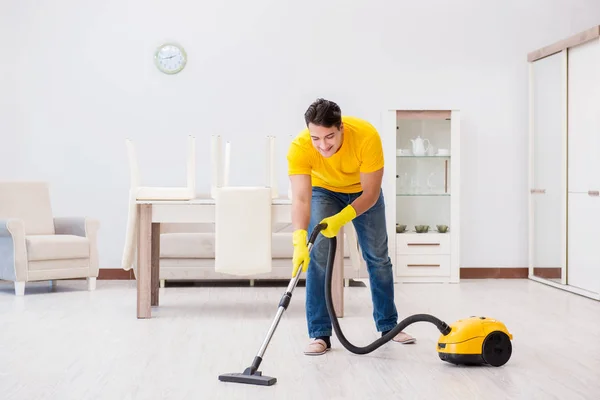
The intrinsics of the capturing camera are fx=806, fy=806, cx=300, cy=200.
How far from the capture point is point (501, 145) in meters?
6.50

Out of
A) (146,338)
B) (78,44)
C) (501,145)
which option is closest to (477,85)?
(501,145)

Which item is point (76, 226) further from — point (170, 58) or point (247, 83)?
point (247, 83)

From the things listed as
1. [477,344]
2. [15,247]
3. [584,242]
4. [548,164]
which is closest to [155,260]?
[15,247]

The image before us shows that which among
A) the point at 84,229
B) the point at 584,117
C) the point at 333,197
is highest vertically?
the point at 584,117

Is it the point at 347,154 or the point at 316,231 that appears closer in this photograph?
the point at 316,231

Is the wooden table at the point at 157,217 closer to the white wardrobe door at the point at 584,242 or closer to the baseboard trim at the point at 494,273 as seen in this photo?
the white wardrobe door at the point at 584,242

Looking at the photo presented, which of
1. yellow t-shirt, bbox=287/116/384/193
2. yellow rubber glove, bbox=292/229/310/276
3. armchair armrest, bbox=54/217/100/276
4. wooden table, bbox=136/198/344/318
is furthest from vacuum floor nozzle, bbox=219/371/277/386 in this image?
armchair armrest, bbox=54/217/100/276

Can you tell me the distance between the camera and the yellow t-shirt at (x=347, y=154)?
3.17 m

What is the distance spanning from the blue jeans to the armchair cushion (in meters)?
2.68

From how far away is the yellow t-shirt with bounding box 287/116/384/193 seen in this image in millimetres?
3172

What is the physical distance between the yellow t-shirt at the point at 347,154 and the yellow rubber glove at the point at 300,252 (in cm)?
31

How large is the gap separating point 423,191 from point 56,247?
277 cm

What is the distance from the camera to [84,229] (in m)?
5.81

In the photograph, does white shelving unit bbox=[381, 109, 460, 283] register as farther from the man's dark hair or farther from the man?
the man's dark hair
